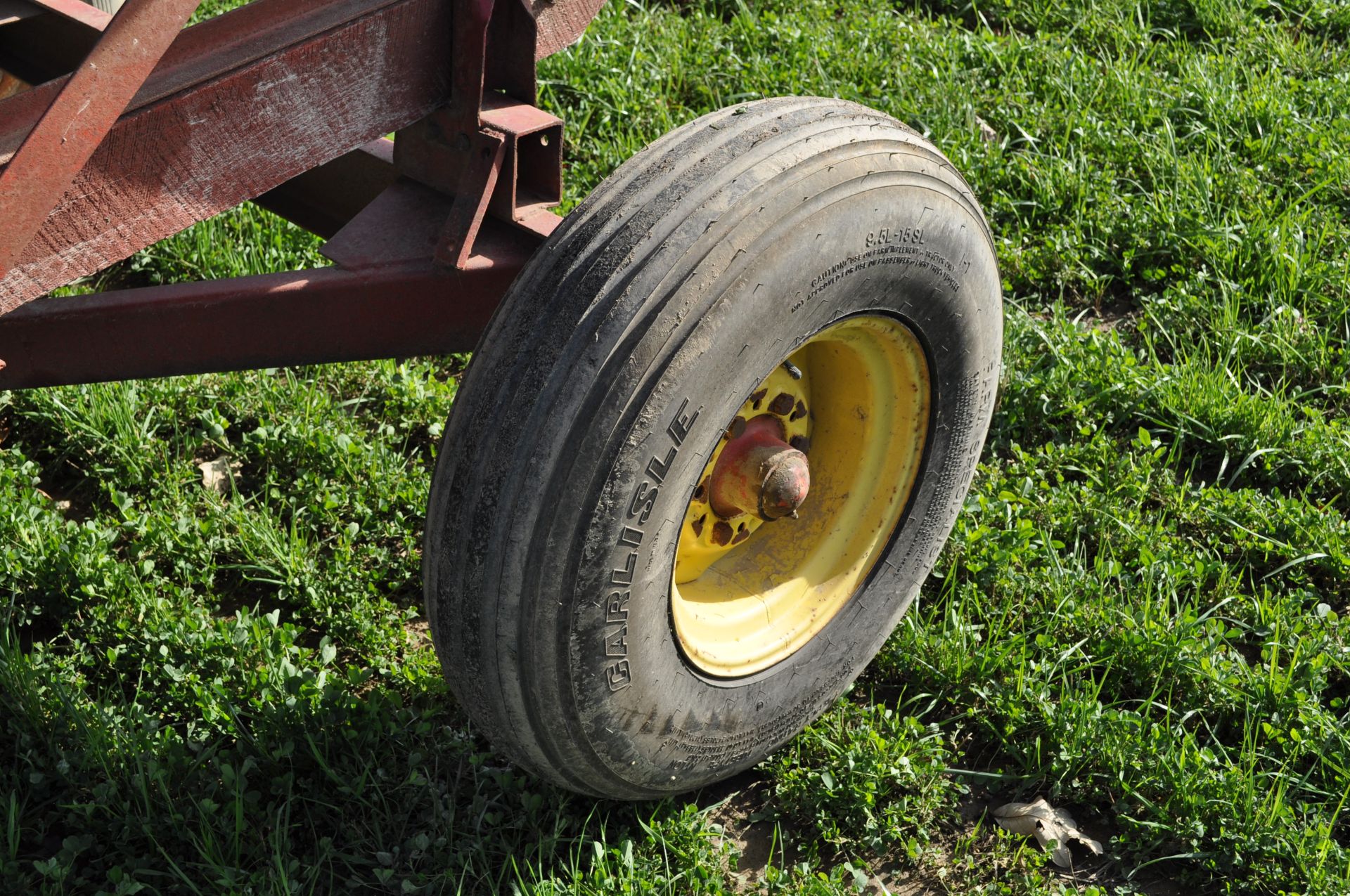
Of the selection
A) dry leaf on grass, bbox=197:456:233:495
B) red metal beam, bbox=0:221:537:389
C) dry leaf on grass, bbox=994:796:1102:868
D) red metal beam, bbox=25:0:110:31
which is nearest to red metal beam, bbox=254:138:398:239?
red metal beam, bbox=0:221:537:389

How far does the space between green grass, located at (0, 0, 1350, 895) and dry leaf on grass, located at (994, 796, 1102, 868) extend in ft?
0.12

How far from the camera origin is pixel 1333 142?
14.1 feet

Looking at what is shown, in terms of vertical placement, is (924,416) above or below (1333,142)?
above

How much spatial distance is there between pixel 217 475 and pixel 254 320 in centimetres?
134

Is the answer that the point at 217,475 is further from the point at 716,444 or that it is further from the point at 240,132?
the point at 716,444

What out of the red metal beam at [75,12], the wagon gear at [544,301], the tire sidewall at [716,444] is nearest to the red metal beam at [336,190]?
the wagon gear at [544,301]

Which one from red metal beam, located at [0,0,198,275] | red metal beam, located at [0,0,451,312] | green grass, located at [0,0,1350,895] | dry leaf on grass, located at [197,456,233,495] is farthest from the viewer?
dry leaf on grass, located at [197,456,233,495]

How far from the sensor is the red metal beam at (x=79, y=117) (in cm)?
170

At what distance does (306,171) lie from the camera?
7.09 feet

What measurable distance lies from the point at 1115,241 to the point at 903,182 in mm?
2063

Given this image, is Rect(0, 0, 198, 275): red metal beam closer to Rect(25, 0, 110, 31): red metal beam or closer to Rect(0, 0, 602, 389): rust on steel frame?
Rect(0, 0, 602, 389): rust on steel frame

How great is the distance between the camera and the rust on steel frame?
6.20 feet

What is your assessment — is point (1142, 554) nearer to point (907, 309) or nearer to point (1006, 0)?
point (907, 309)

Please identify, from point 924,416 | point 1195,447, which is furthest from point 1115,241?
point 924,416
